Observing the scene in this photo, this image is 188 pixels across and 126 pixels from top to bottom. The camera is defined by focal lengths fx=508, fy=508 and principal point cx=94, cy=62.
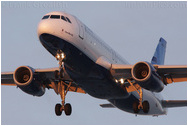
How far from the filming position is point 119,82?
40.5 metres

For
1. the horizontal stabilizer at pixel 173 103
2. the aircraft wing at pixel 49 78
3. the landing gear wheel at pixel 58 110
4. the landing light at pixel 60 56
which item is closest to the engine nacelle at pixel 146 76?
the landing light at pixel 60 56

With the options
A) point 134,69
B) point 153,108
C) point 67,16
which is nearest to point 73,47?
point 67,16

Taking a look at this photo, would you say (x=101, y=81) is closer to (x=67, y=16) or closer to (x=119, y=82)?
(x=119, y=82)

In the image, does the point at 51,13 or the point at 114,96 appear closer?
the point at 51,13

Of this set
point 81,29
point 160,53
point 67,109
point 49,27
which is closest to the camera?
point 49,27

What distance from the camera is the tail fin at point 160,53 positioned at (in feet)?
182

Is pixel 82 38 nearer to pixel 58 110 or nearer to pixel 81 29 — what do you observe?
pixel 81 29

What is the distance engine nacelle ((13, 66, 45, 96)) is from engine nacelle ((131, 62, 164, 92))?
8385 millimetres

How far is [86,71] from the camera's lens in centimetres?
3794

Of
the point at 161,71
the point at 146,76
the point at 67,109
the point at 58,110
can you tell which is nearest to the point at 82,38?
the point at 146,76

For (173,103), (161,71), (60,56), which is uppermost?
(60,56)

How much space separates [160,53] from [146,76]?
2010 centimetres

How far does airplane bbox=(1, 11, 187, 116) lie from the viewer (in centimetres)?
3638

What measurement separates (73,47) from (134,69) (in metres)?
5.06
